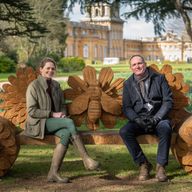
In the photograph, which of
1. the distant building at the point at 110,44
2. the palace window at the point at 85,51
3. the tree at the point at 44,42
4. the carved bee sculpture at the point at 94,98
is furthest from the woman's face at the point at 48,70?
the palace window at the point at 85,51

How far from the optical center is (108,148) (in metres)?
8.59

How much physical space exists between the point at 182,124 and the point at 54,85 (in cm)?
156

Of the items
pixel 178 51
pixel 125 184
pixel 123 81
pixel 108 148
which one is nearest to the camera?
pixel 125 184

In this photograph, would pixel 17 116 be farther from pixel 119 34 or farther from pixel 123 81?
pixel 119 34

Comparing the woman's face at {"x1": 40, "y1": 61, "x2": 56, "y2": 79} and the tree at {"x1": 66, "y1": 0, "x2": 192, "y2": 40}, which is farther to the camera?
the tree at {"x1": 66, "y1": 0, "x2": 192, "y2": 40}

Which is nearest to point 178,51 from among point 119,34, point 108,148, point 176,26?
point 119,34

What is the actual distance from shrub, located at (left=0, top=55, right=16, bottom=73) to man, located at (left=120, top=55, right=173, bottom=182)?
Answer: 3664 centimetres

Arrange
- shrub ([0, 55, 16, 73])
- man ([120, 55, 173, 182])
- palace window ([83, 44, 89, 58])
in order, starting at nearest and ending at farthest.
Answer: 1. man ([120, 55, 173, 182])
2. shrub ([0, 55, 16, 73])
3. palace window ([83, 44, 89, 58])

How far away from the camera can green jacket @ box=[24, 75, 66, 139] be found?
6059 millimetres

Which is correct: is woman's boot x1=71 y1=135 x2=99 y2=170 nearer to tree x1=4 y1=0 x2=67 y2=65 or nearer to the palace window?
tree x1=4 y1=0 x2=67 y2=65

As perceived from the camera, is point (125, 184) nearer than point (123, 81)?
Yes

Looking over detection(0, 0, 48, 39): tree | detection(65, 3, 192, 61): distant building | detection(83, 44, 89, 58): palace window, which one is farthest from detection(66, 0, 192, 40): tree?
detection(83, 44, 89, 58): palace window

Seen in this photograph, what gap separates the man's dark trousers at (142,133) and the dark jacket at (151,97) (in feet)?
0.41

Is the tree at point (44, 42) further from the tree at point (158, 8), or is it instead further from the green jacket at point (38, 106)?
the green jacket at point (38, 106)
